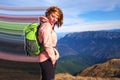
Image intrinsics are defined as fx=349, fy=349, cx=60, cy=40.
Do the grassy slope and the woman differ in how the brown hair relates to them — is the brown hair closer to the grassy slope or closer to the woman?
the woman

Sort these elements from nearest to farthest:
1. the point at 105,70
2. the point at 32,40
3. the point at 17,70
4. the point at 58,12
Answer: the point at 32,40, the point at 58,12, the point at 17,70, the point at 105,70

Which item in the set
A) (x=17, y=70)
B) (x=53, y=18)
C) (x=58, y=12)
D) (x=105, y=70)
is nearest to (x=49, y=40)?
(x=53, y=18)

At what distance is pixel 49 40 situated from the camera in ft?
19.8

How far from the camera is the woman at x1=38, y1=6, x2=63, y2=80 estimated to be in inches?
237

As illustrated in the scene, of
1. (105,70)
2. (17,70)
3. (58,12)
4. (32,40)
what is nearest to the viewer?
(32,40)

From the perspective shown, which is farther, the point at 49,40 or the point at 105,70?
the point at 105,70

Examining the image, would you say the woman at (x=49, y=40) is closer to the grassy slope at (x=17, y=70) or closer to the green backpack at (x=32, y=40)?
the green backpack at (x=32, y=40)

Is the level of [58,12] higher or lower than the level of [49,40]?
higher

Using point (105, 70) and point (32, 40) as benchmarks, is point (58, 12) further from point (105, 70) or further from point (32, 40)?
point (105, 70)

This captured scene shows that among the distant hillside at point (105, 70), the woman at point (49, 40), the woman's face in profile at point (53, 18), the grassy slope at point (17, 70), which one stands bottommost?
the distant hillside at point (105, 70)

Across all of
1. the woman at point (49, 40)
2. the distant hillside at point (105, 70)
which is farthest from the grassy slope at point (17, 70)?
the distant hillside at point (105, 70)

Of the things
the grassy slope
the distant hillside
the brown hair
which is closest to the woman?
the brown hair

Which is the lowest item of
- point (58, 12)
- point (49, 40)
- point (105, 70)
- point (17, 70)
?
point (105, 70)

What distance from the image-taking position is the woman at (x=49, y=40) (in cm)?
602
